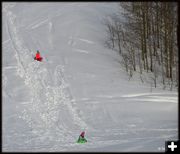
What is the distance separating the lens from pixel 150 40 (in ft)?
75.2

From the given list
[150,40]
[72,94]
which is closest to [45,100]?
[72,94]

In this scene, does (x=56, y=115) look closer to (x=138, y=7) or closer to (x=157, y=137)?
(x=157, y=137)

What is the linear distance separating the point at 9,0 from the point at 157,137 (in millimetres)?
22612

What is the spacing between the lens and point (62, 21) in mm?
26234

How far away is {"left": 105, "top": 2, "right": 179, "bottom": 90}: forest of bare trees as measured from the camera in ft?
69.1

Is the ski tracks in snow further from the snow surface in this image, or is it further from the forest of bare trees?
the forest of bare trees

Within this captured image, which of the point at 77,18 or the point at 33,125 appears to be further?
the point at 77,18

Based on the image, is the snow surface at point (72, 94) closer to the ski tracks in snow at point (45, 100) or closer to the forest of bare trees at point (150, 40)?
the ski tracks in snow at point (45, 100)

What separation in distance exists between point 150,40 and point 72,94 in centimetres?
817

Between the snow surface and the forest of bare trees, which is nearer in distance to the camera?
the snow surface

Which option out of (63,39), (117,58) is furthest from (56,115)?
(63,39)

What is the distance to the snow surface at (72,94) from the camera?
12.2 meters

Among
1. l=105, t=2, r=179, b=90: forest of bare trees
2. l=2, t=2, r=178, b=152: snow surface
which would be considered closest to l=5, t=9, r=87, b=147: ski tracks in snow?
l=2, t=2, r=178, b=152: snow surface

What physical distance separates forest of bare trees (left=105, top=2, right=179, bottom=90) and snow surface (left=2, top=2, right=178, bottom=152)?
984 mm
